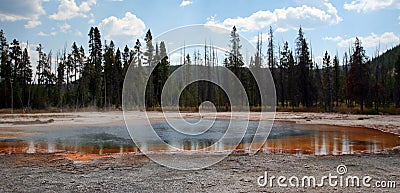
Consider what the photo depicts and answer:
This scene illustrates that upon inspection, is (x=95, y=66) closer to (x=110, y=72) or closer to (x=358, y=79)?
(x=110, y=72)

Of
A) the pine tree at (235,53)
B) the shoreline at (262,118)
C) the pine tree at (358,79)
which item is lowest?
the shoreline at (262,118)

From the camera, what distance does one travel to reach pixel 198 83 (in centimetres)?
4103

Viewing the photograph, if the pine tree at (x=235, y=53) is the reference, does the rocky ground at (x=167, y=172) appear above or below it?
below

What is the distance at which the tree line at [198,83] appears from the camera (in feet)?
144

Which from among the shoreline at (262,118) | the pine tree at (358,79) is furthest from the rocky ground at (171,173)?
the pine tree at (358,79)

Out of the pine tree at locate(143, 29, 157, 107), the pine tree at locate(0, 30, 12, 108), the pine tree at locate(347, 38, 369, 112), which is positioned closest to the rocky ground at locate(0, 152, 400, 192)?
the pine tree at locate(347, 38, 369, 112)

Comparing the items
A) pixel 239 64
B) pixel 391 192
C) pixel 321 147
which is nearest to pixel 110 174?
pixel 391 192

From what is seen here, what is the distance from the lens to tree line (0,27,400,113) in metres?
43.8

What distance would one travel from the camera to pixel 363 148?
1345cm

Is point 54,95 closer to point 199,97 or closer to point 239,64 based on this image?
point 199,97

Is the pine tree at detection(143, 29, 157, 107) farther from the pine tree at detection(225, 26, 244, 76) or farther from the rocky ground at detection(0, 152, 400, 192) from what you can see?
the rocky ground at detection(0, 152, 400, 192)

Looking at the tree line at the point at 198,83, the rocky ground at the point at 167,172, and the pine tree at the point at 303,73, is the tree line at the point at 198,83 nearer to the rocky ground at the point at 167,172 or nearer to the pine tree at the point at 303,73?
the pine tree at the point at 303,73

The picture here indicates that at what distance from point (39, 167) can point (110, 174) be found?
239 cm

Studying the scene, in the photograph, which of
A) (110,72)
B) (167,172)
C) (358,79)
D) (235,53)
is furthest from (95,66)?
(167,172)
